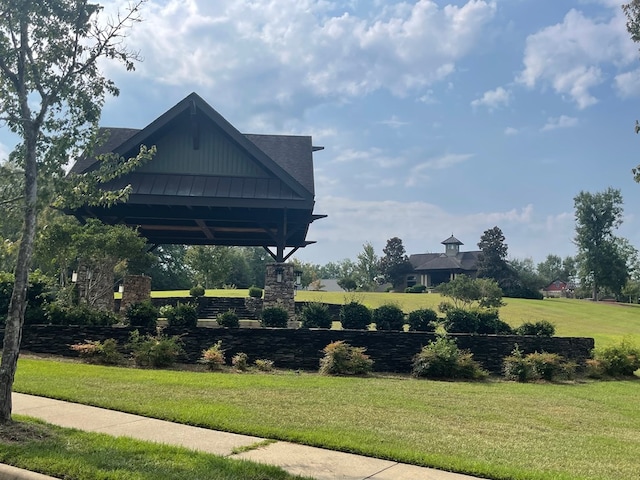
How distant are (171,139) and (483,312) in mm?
12545

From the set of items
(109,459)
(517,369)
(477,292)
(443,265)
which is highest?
(443,265)

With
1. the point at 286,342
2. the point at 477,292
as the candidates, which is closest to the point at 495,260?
the point at 477,292

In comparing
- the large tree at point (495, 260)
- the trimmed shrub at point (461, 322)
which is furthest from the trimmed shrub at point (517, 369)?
the large tree at point (495, 260)

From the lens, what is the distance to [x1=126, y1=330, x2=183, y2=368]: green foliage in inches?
462

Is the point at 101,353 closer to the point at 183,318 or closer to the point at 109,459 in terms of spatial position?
the point at 183,318

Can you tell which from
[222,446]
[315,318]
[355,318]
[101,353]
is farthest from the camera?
[355,318]

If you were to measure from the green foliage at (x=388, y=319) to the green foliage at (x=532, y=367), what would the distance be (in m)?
3.07

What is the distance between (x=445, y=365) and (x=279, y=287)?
6484 millimetres

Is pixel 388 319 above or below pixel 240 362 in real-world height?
above

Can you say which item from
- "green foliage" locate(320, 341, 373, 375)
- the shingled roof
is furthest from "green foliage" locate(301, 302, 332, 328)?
the shingled roof

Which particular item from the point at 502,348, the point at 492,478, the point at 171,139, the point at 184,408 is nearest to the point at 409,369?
the point at 502,348

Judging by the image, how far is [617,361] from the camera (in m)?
14.8

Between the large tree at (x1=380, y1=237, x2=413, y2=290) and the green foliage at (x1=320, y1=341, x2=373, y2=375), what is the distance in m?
53.9

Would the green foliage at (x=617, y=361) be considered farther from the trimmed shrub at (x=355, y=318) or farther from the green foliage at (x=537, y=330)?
the trimmed shrub at (x=355, y=318)
